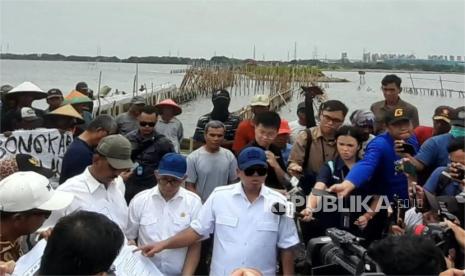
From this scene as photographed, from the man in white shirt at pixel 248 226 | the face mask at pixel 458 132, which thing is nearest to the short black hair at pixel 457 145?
the face mask at pixel 458 132

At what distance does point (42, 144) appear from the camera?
5.28 m

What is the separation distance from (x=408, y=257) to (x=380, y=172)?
2122 millimetres

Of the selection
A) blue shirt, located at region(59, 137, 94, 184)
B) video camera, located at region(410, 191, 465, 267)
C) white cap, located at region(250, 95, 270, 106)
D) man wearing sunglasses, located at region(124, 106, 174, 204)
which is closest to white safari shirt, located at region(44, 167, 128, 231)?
blue shirt, located at region(59, 137, 94, 184)

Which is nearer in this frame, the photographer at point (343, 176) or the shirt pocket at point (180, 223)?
the shirt pocket at point (180, 223)

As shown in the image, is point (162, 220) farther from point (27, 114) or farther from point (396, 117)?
point (27, 114)

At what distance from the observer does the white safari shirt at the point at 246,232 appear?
344 cm

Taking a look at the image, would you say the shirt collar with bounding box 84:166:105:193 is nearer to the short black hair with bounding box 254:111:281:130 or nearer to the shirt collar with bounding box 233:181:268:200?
the shirt collar with bounding box 233:181:268:200

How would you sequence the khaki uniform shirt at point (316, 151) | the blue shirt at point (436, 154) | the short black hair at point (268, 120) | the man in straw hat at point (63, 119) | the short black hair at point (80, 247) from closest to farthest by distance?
the short black hair at point (80, 247) < the blue shirt at point (436, 154) < the khaki uniform shirt at point (316, 151) < the short black hair at point (268, 120) < the man in straw hat at point (63, 119)

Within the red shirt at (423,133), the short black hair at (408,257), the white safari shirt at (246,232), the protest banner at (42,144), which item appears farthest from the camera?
the red shirt at (423,133)

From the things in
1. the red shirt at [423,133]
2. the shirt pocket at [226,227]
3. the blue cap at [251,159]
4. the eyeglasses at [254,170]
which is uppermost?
the red shirt at [423,133]

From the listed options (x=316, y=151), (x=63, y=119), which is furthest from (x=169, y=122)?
(x=316, y=151)

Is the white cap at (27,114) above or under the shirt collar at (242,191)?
above

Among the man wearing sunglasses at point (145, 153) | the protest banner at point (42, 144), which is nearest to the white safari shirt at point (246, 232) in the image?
the man wearing sunglasses at point (145, 153)

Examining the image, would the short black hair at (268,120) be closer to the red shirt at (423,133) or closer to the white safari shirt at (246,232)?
the white safari shirt at (246,232)
